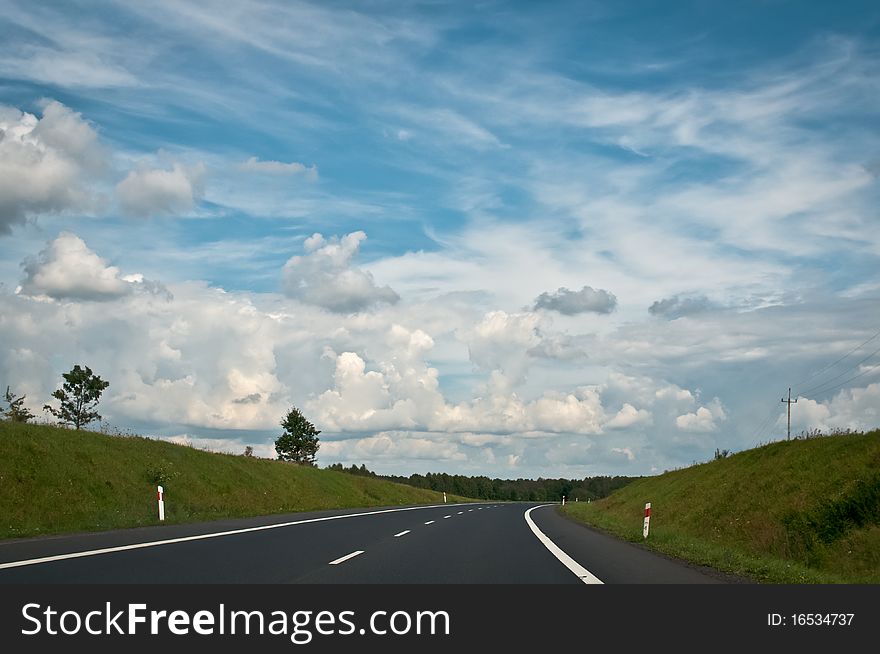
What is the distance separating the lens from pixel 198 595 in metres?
9.82

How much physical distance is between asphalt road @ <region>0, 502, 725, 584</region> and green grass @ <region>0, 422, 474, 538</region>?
5.72 m

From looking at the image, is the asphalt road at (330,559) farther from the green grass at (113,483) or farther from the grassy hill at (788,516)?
the green grass at (113,483)

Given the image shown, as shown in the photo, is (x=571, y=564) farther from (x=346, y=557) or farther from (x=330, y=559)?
(x=330, y=559)

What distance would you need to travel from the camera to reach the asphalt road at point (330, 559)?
12.0 meters

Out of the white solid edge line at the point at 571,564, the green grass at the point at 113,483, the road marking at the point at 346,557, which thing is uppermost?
the green grass at the point at 113,483

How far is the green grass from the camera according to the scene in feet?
89.5

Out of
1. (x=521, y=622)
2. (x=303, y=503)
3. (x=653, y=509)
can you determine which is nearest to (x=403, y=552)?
(x=521, y=622)

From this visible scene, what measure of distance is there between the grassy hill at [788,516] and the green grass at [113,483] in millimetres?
16727

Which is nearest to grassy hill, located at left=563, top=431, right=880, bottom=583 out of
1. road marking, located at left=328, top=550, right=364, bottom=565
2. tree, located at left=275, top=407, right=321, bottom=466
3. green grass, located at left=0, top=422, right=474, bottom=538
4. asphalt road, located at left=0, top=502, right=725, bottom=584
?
asphalt road, located at left=0, top=502, right=725, bottom=584

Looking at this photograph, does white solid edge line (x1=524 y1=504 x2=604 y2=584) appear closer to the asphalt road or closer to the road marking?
the asphalt road

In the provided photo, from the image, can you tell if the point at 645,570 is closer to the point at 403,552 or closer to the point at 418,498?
the point at 403,552

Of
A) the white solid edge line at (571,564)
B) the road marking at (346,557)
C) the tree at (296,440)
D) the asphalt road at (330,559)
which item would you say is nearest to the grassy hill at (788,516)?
the asphalt road at (330,559)

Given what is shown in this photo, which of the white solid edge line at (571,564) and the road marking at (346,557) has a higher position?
the road marking at (346,557)

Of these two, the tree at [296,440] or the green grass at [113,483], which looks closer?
the green grass at [113,483]
